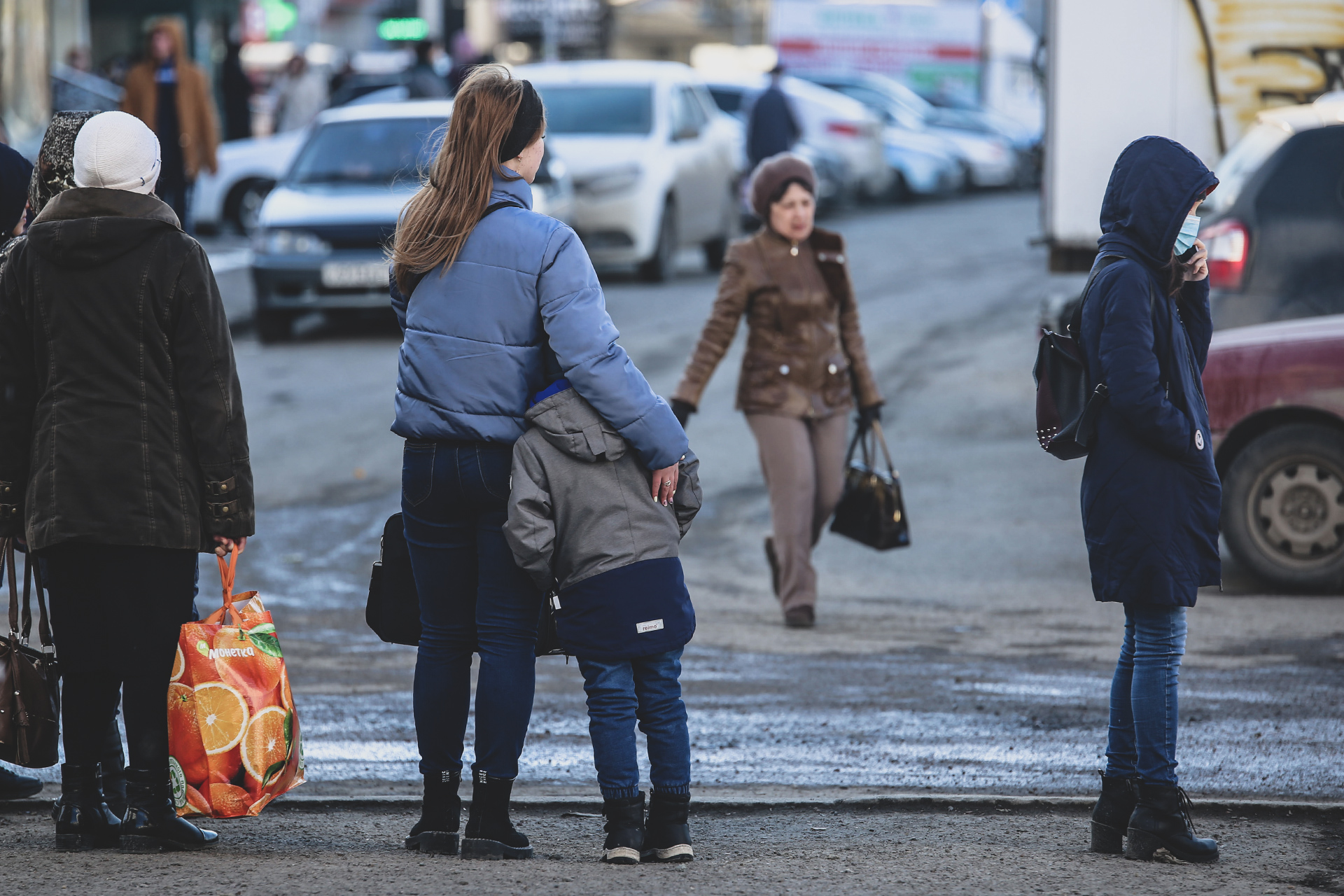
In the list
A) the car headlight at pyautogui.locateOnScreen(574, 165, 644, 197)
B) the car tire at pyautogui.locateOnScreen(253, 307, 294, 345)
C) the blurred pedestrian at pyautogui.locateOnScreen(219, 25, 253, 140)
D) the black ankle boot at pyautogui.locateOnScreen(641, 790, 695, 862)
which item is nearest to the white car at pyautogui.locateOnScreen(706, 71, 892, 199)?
the blurred pedestrian at pyautogui.locateOnScreen(219, 25, 253, 140)

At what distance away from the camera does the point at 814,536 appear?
7465 millimetres

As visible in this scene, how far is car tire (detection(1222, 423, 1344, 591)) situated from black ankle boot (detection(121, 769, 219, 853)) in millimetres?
4979

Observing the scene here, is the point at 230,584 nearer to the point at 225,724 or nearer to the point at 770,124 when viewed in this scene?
the point at 225,724

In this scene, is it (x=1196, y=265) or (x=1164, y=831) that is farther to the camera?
(x=1196, y=265)

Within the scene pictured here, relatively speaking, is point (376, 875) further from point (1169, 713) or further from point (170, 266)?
point (1169, 713)

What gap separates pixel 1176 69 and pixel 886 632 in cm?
538

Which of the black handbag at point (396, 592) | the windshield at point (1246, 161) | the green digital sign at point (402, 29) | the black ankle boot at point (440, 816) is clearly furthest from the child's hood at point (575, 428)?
the green digital sign at point (402, 29)

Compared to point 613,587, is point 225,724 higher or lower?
lower

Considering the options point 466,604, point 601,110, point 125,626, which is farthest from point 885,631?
point 601,110

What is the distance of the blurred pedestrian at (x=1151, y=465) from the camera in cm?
427

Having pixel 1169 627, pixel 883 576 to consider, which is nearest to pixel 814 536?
pixel 883 576

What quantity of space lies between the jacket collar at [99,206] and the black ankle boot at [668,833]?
1856mm

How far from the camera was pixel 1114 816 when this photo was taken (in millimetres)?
4418

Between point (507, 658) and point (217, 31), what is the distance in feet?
113
